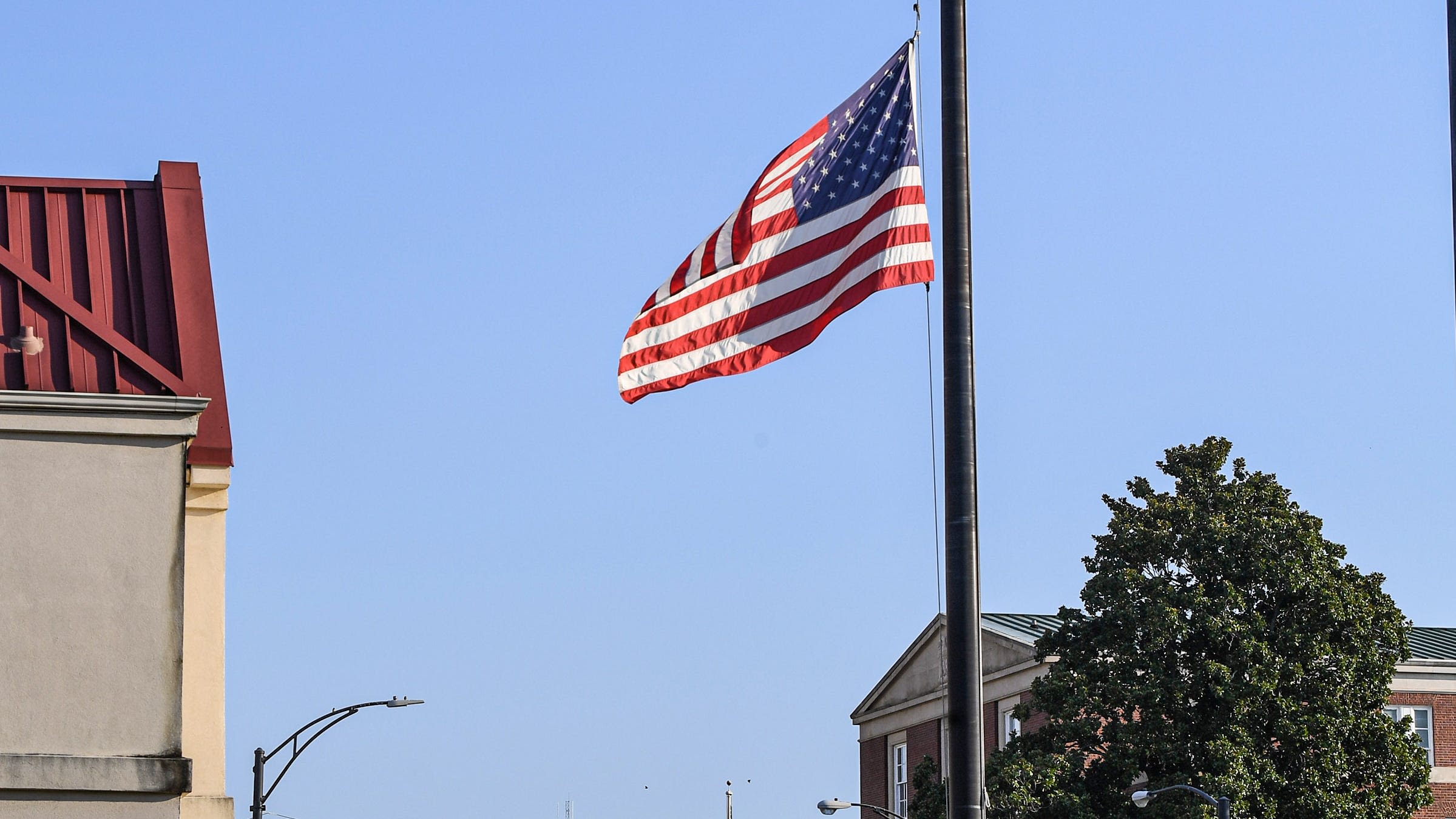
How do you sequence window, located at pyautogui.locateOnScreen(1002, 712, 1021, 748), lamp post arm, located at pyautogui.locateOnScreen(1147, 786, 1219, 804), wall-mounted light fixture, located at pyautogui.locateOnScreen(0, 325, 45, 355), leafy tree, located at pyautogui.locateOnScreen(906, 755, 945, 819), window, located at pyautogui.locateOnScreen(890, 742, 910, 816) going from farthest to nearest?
window, located at pyautogui.locateOnScreen(890, 742, 910, 816), window, located at pyautogui.locateOnScreen(1002, 712, 1021, 748), leafy tree, located at pyautogui.locateOnScreen(906, 755, 945, 819), lamp post arm, located at pyautogui.locateOnScreen(1147, 786, 1219, 804), wall-mounted light fixture, located at pyautogui.locateOnScreen(0, 325, 45, 355)

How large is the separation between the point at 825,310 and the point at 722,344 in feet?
3.13

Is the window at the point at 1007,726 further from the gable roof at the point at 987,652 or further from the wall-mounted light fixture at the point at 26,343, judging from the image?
the wall-mounted light fixture at the point at 26,343

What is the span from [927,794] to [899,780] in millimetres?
25191

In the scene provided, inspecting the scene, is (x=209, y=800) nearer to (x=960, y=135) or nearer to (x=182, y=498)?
(x=182, y=498)

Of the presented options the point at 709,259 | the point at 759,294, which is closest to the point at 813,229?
the point at 759,294

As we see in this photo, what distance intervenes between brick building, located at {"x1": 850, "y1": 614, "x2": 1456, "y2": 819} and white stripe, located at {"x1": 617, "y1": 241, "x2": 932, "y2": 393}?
91.8 ft

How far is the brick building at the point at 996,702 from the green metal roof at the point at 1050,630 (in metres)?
0.04

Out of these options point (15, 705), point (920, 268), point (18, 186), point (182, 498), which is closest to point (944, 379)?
point (920, 268)

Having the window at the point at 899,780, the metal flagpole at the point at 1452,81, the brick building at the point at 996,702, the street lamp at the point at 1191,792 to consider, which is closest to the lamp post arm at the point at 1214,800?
the street lamp at the point at 1191,792

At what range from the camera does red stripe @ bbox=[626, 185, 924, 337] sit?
14070 millimetres

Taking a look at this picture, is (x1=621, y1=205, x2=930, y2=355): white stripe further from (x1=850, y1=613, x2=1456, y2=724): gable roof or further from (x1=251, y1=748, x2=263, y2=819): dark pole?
(x1=850, y1=613, x2=1456, y2=724): gable roof

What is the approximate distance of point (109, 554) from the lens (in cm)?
1373

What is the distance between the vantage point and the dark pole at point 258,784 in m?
28.9

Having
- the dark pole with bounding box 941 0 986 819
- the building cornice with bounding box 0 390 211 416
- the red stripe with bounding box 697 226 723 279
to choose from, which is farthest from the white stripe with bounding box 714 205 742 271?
the building cornice with bounding box 0 390 211 416
